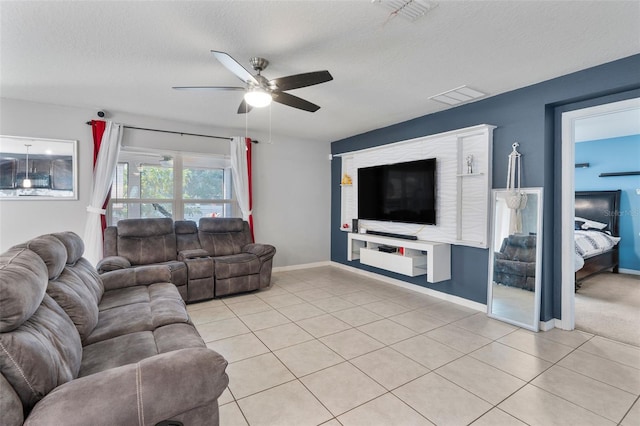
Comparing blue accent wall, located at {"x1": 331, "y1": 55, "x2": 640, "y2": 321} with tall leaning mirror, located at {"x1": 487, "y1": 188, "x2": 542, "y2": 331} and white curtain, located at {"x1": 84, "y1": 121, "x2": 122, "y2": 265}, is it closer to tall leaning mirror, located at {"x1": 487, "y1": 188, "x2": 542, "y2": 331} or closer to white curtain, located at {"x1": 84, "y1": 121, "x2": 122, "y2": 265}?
tall leaning mirror, located at {"x1": 487, "y1": 188, "x2": 542, "y2": 331}

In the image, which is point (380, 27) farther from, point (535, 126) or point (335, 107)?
point (535, 126)

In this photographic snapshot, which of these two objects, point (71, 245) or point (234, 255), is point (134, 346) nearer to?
point (71, 245)

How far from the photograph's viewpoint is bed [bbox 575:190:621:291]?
4.47 m

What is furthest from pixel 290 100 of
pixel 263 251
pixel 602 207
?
pixel 602 207

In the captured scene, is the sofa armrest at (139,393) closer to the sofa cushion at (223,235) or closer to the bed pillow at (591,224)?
the sofa cushion at (223,235)

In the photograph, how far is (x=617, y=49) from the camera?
2.44m

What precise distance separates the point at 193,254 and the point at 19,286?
2.88 m

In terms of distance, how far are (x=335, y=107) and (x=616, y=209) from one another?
4726mm

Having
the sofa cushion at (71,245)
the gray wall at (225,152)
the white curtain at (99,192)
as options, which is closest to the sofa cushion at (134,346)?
the sofa cushion at (71,245)

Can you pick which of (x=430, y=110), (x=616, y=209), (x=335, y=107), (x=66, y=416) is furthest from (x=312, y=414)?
(x=616, y=209)

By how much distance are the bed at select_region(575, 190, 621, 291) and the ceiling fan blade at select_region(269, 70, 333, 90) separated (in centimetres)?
432

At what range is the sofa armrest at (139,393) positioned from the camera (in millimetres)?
1017

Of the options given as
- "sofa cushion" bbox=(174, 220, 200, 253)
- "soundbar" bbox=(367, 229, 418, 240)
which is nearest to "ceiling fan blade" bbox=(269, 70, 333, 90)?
"soundbar" bbox=(367, 229, 418, 240)

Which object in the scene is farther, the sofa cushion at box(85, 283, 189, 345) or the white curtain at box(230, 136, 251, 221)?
the white curtain at box(230, 136, 251, 221)
